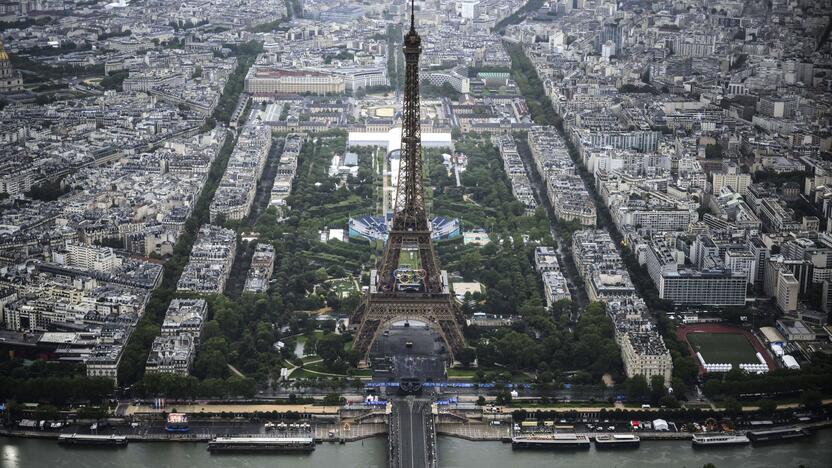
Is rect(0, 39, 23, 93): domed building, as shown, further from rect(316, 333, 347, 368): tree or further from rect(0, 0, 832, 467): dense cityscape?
rect(316, 333, 347, 368): tree

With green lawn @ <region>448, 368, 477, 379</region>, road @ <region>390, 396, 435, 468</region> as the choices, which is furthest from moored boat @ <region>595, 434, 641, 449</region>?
green lawn @ <region>448, 368, 477, 379</region>

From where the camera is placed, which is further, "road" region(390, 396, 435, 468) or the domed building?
the domed building

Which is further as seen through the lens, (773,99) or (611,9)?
(611,9)

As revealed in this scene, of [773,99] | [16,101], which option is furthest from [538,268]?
[16,101]

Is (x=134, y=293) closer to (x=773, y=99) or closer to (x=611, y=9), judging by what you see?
(x=773, y=99)

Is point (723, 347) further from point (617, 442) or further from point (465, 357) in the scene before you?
point (465, 357)

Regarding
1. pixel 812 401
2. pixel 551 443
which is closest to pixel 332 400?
pixel 551 443
